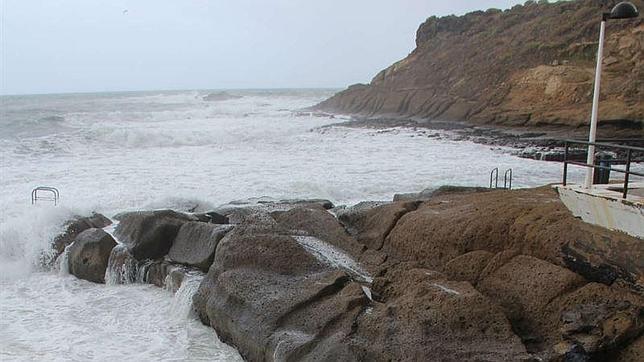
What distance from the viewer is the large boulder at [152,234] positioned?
30.0 ft

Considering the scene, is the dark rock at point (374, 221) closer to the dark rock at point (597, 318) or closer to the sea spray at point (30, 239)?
the dark rock at point (597, 318)

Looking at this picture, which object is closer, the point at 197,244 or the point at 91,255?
the point at 197,244

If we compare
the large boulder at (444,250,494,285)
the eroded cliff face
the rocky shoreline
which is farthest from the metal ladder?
the eroded cliff face

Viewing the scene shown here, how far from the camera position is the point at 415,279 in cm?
606

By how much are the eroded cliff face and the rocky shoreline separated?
2064 cm

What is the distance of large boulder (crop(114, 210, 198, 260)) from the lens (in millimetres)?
9148

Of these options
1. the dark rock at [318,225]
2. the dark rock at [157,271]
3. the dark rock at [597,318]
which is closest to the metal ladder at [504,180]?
the dark rock at [318,225]

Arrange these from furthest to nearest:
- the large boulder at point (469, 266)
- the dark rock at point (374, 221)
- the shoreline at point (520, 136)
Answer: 1. the shoreline at point (520, 136)
2. the dark rock at point (374, 221)
3. the large boulder at point (469, 266)

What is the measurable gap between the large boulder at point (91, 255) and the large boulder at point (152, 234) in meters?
0.37

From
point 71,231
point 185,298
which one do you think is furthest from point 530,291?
point 71,231

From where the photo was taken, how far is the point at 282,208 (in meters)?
10.6

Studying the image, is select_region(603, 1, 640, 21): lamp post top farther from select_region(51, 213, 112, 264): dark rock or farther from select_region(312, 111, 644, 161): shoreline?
select_region(312, 111, 644, 161): shoreline

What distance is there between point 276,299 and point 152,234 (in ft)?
12.9

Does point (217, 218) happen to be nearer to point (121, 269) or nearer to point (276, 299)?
point (121, 269)
